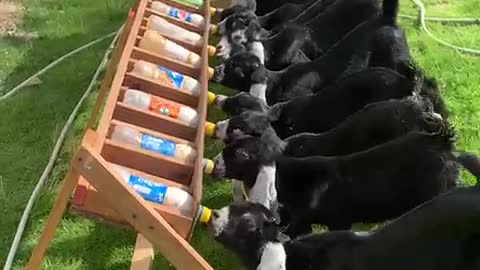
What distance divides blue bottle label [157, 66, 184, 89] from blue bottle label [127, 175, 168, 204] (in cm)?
82

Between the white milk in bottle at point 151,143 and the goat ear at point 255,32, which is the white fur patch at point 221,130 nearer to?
the white milk in bottle at point 151,143

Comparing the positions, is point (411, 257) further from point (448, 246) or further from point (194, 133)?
point (194, 133)

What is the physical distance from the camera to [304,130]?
3506 mm

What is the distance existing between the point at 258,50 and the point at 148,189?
153 centimetres

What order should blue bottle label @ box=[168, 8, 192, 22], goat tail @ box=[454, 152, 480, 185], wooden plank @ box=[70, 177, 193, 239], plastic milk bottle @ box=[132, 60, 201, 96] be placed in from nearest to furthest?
wooden plank @ box=[70, 177, 193, 239]
goat tail @ box=[454, 152, 480, 185]
plastic milk bottle @ box=[132, 60, 201, 96]
blue bottle label @ box=[168, 8, 192, 22]

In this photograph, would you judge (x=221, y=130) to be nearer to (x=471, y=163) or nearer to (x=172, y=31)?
(x=172, y=31)

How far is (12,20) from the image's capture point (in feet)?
16.2

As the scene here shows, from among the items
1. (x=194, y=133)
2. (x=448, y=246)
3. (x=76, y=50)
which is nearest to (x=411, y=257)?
(x=448, y=246)

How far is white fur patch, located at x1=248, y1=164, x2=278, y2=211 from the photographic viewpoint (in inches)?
112

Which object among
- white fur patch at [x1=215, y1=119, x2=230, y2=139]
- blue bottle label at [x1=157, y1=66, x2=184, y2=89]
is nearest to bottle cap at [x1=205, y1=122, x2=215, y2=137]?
white fur patch at [x1=215, y1=119, x2=230, y2=139]

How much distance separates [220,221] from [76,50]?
227cm

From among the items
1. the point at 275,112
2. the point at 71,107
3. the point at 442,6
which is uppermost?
the point at 275,112

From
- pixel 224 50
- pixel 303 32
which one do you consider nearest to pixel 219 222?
pixel 224 50

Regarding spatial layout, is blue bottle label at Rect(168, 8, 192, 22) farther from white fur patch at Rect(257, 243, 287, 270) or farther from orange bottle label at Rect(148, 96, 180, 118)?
white fur patch at Rect(257, 243, 287, 270)
